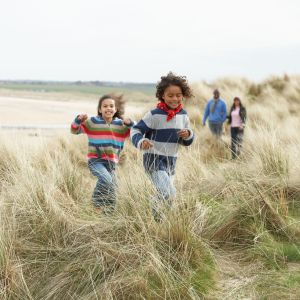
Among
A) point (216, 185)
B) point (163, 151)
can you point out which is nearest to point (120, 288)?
point (163, 151)

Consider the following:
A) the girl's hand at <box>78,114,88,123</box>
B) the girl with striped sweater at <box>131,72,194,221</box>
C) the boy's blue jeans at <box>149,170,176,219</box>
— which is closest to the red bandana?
the girl with striped sweater at <box>131,72,194,221</box>

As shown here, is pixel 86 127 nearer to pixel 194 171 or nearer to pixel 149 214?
pixel 194 171

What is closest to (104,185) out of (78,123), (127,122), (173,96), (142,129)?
(142,129)

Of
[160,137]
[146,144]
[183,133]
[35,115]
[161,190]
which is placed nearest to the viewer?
[161,190]

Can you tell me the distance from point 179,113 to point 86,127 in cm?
124

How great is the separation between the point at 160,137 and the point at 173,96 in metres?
0.40

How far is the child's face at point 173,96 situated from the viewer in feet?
15.6

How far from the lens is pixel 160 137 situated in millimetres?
4742

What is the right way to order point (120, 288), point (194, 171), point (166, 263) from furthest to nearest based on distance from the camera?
1. point (194, 171)
2. point (166, 263)
3. point (120, 288)

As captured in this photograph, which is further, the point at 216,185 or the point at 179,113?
the point at 216,185

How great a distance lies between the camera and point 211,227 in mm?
4254

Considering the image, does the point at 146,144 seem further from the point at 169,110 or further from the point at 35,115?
the point at 35,115

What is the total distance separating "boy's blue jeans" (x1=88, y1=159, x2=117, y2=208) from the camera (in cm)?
453

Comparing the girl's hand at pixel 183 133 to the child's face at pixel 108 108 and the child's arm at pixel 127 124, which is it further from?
the child's face at pixel 108 108
